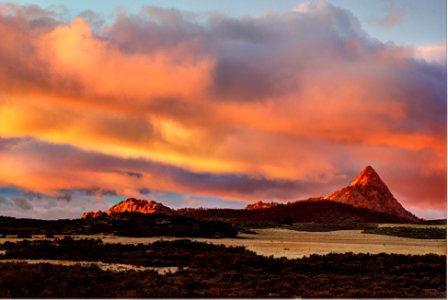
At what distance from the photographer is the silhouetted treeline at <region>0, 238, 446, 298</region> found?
23.6 metres

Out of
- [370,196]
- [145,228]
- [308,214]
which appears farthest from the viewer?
[370,196]

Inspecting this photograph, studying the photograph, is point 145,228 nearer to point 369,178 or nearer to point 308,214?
point 308,214

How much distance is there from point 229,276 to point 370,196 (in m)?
108

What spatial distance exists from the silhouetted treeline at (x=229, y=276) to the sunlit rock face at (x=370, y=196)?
315ft

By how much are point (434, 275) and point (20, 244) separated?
99.3 ft

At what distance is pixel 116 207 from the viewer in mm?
142250

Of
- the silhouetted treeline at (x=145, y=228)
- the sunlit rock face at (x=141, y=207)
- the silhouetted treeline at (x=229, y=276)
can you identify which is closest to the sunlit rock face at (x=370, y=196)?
the sunlit rock face at (x=141, y=207)

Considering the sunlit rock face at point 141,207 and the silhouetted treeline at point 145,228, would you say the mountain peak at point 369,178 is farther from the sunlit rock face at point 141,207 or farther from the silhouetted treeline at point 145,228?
the silhouetted treeline at point 145,228

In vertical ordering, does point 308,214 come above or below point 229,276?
above

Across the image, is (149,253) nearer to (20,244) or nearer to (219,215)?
(20,244)

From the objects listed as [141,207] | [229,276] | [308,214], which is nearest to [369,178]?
[308,214]

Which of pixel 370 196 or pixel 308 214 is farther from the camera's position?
pixel 370 196

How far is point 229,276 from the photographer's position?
2827 cm

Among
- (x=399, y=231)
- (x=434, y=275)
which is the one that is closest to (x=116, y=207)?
(x=399, y=231)
